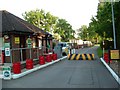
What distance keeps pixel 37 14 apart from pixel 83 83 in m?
70.6

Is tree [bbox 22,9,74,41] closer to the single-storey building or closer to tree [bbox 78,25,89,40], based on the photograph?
tree [bbox 78,25,89,40]

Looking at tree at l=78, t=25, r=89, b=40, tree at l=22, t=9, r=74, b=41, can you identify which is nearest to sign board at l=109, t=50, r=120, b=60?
tree at l=22, t=9, r=74, b=41

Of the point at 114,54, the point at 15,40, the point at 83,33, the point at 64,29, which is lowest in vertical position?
the point at 114,54

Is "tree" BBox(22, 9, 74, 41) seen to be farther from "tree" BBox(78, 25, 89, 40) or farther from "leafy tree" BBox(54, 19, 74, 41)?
"tree" BBox(78, 25, 89, 40)

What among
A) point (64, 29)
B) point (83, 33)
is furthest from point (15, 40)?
point (83, 33)

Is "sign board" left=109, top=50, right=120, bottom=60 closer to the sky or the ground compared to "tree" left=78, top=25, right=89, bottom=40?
closer to the ground

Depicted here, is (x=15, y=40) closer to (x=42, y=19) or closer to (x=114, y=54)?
(x=114, y=54)

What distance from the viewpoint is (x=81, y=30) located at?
140250 mm

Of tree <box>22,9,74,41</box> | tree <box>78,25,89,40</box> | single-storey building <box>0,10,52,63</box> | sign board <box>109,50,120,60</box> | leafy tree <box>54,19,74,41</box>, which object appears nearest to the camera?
sign board <box>109,50,120,60</box>

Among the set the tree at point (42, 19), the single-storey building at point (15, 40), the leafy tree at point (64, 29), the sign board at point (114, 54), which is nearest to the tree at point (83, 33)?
the leafy tree at point (64, 29)

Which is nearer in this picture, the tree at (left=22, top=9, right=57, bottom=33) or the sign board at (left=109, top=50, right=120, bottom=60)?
the sign board at (left=109, top=50, right=120, bottom=60)

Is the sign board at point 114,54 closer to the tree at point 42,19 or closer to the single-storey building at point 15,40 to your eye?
the single-storey building at point 15,40

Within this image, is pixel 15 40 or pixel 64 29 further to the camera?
pixel 64 29

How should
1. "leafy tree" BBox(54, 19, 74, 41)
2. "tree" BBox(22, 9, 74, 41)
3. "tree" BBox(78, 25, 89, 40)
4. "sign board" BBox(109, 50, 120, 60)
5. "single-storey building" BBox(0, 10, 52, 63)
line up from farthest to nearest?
"tree" BBox(78, 25, 89, 40) → "leafy tree" BBox(54, 19, 74, 41) → "tree" BBox(22, 9, 74, 41) → "single-storey building" BBox(0, 10, 52, 63) → "sign board" BBox(109, 50, 120, 60)
